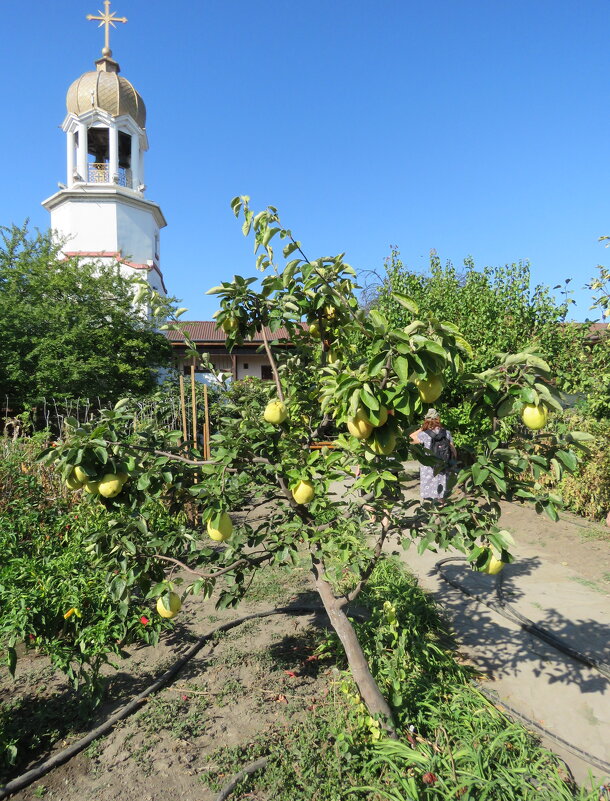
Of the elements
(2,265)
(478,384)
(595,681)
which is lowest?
(595,681)

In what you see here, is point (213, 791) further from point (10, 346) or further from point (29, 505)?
point (10, 346)

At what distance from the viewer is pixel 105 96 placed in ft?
61.6

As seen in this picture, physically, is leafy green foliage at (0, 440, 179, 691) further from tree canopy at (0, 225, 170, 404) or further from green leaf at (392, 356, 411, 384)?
tree canopy at (0, 225, 170, 404)

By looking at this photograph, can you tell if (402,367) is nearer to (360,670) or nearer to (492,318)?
(360,670)

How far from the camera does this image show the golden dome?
18.7 meters

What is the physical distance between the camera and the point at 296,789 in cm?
201

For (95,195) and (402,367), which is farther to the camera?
(95,195)

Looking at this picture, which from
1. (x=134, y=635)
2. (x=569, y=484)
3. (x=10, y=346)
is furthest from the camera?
(x=10, y=346)

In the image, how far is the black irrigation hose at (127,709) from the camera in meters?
2.07

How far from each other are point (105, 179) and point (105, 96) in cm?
291

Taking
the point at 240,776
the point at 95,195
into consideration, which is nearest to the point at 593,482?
the point at 240,776

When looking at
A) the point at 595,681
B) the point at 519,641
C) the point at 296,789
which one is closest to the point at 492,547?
the point at 296,789

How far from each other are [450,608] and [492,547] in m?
2.67

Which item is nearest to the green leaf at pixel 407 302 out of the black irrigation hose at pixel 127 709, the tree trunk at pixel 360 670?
the tree trunk at pixel 360 670
